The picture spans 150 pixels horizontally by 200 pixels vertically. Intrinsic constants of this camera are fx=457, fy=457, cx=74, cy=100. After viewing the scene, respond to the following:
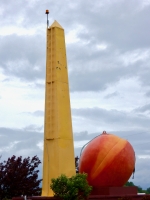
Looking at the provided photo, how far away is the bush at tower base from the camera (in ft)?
74.4

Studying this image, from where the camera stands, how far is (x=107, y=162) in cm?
2264

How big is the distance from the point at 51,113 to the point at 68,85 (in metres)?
1.74

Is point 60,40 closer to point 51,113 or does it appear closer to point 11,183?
point 51,113

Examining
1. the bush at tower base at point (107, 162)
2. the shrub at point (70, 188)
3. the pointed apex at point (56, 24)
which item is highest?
the pointed apex at point (56, 24)

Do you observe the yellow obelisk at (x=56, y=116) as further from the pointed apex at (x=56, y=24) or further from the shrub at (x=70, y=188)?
the shrub at (x=70, y=188)

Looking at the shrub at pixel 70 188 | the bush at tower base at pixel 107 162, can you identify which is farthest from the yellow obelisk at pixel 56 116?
the shrub at pixel 70 188

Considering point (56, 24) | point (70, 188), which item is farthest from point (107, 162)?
point (56, 24)

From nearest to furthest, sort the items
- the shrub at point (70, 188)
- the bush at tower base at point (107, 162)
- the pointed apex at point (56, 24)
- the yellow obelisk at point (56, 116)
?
the shrub at point (70, 188)
the yellow obelisk at point (56, 116)
the bush at tower base at point (107, 162)
the pointed apex at point (56, 24)

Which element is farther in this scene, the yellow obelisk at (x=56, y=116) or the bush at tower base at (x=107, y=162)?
the bush at tower base at (x=107, y=162)

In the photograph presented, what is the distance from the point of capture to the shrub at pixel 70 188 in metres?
19.9

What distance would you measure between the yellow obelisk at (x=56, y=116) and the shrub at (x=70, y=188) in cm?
164

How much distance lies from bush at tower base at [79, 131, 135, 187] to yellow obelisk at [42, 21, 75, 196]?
1.04m

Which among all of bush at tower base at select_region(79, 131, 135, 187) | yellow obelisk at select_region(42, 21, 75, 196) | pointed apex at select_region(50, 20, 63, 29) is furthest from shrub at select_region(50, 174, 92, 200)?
pointed apex at select_region(50, 20, 63, 29)

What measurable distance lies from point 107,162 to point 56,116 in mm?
3415
